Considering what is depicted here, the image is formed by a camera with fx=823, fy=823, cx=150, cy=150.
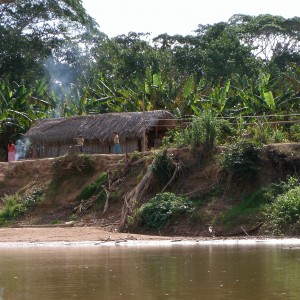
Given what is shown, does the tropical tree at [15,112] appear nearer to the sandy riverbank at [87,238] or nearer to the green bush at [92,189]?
the green bush at [92,189]

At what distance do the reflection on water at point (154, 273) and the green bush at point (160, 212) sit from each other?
11.3ft

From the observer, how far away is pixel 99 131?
3306cm

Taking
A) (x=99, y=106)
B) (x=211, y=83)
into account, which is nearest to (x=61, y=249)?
(x=99, y=106)

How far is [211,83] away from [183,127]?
53.1 feet

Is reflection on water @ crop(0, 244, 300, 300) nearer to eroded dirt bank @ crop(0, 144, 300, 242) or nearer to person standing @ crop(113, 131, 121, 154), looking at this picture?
eroded dirt bank @ crop(0, 144, 300, 242)

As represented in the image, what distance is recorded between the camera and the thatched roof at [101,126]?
32.2 m

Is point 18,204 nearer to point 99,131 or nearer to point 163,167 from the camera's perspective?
point 99,131

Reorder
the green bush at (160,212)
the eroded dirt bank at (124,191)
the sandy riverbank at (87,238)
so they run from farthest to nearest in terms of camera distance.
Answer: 1. the green bush at (160,212)
2. the eroded dirt bank at (124,191)
3. the sandy riverbank at (87,238)

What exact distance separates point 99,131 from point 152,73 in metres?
12.2

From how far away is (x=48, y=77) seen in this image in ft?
179

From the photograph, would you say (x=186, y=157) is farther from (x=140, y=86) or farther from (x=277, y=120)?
(x=140, y=86)

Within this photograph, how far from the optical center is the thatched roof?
3216cm

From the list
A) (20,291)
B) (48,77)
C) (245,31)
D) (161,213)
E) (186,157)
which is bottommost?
(20,291)

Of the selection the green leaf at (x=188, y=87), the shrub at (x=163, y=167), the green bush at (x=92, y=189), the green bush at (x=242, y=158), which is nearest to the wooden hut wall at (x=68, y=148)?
the green bush at (x=92, y=189)
